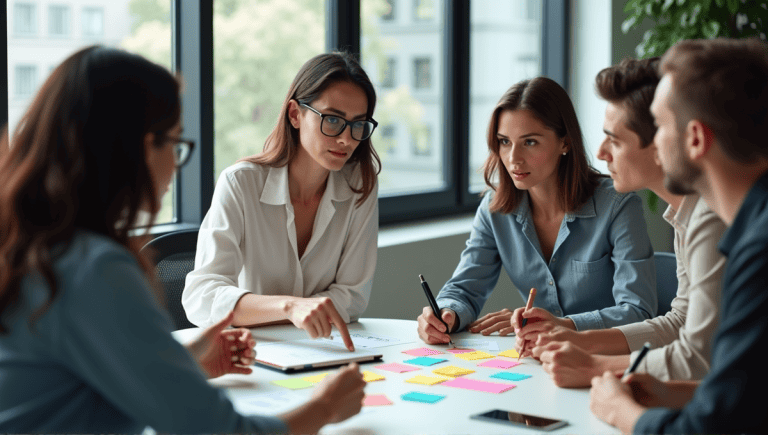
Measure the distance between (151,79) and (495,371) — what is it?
1002 mm

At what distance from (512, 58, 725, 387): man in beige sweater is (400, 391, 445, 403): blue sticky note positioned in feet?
0.87

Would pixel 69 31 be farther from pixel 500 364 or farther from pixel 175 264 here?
pixel 500 364

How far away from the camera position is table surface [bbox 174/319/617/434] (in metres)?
1.30

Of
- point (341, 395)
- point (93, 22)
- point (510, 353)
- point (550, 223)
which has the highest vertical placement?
point (93, 22)

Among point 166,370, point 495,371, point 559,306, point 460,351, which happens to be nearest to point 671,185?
point 495,371

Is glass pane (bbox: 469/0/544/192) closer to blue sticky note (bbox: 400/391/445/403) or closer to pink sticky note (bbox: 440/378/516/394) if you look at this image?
pink sticky note (bbox: 440/378/516/394)

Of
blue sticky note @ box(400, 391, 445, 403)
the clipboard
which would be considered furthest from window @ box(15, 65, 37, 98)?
blue sticky note @ box(400, 391, 445, 403)

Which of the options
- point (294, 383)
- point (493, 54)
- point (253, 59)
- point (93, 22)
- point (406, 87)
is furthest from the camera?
point (493, 54)

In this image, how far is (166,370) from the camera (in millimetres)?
955

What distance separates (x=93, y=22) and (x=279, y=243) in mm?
1208

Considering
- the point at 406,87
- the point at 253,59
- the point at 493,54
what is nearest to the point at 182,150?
the point at 253,59

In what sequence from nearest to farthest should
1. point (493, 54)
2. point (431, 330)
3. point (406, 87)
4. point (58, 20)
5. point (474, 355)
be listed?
point (474, 355) → point (431, 330) → point (58, 20) → point (406, 87) → point (493, 54)

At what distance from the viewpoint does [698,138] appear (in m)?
1.20

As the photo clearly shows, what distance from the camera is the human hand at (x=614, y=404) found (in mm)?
1231
